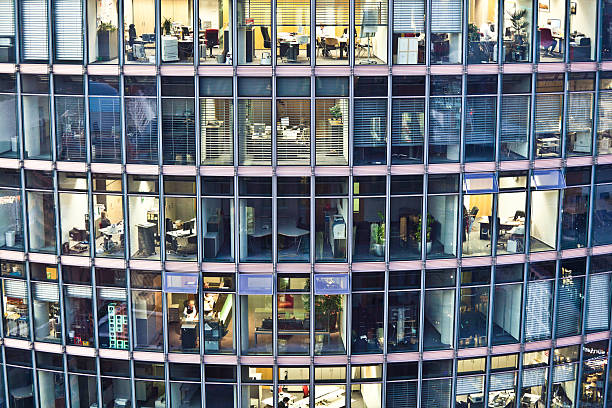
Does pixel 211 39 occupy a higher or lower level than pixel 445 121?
higher

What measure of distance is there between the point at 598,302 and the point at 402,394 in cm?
943

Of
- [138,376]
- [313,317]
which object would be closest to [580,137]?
[313,317]

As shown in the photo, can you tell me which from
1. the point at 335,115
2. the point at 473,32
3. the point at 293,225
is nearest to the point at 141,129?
the point at 293,225

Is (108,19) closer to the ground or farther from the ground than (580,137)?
farther from the ground

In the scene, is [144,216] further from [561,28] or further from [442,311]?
[561,28]

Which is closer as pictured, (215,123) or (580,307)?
(215,123)

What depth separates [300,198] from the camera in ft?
118

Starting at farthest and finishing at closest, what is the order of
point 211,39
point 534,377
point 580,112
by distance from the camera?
point 534,377
point 580,112
point 211,39

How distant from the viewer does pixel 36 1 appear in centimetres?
3566

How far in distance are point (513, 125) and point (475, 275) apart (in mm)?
6305

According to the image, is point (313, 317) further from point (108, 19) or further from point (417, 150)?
point (108, 19)

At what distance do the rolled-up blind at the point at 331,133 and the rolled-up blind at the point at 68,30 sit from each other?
9727mm

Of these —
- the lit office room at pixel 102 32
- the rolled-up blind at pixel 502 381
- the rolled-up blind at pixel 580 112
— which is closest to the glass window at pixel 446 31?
the rolled-up blind at pixel 580 112

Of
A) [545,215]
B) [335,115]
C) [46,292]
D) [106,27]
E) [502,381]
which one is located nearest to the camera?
[335,115]
